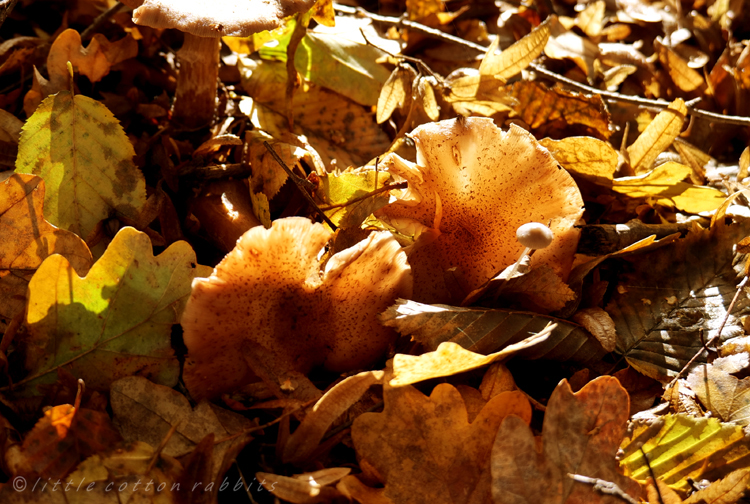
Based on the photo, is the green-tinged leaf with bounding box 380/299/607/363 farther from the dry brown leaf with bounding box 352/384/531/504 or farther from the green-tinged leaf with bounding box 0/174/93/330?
the green-tinged leaf with bounding box 0/174/93/330

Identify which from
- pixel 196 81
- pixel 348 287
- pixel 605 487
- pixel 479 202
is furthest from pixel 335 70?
pixel 605 487

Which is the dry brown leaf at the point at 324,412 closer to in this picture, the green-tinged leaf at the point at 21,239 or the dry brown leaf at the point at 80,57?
the green-tinged leaf at the point at 21,239

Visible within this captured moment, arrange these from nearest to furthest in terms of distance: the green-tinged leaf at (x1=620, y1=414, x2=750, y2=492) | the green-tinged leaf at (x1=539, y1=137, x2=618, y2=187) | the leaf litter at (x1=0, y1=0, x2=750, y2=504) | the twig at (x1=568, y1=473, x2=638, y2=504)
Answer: the twig at (x1=568, y1=473, x2=638, y2=504), the leaf litter at (x1=0, y1=0, x2=750, y2=504), the green-tinged leaf at (x1=620, y1=414, x2=750, y2=492), the green-tinged leaf at (x1=539, y1=137, x2=618, y2=187)

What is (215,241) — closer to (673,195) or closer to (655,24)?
(673,195)

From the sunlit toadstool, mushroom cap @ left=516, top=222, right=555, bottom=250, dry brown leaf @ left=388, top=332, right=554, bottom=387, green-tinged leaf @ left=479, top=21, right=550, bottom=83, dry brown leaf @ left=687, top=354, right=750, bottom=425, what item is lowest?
dry brown leaf @ left=687, top=354, right=750, bottom=425

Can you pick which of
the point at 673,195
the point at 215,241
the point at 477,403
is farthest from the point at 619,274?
the point at 215,241

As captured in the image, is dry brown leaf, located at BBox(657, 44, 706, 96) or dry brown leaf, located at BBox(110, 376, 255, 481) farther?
dry brown leaf, located at BBox(657, 44, 706, 96)

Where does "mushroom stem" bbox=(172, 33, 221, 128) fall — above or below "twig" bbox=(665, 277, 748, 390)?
above

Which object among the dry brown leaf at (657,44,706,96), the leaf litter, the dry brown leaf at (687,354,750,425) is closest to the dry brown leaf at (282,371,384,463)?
the leaf litter
